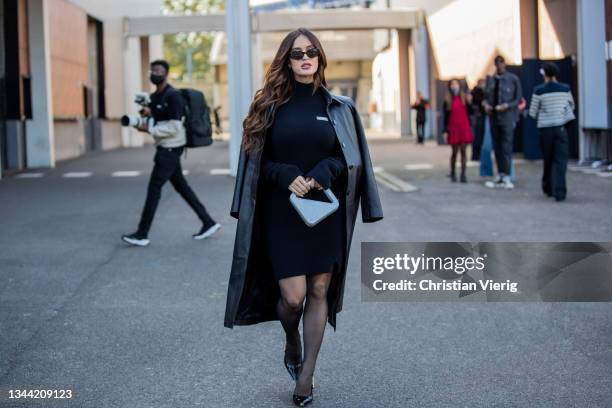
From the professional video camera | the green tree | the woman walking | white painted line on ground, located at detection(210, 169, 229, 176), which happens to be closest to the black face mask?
the professional video camera

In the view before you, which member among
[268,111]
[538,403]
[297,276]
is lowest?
[538,403]

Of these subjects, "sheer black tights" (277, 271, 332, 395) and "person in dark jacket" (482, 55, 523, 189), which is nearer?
"sheer black tights" (277, 271, 332, 395)

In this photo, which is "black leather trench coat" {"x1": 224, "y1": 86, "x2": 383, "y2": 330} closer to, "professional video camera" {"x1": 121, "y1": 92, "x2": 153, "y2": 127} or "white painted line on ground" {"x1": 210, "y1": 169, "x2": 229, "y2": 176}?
"professional video camera" {"x1": 121, "y1": 92, "x2": 153, "y2": 127}

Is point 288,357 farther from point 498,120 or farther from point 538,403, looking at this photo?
point 498,120

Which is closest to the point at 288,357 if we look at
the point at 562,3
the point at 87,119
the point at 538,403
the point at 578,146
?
the point at 538,403

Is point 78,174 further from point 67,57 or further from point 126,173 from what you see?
point 67,57

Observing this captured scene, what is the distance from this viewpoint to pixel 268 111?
15.8 feet

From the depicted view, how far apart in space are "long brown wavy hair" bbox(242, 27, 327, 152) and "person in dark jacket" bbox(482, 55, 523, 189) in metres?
11.5

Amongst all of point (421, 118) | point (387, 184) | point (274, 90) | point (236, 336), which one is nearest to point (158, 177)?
point (236, 336)

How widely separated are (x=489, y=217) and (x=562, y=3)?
12.6 meters

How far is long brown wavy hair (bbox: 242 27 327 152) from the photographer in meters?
4.78

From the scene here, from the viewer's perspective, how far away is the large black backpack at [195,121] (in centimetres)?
1073

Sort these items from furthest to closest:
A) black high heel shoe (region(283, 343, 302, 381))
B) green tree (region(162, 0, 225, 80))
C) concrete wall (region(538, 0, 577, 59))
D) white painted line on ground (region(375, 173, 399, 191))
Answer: green tree (region(162, 0, 225, 80)) < concrete wall (region(538, 0, 577, 59)) < white painted line on ground (region(375, 173, 399, 191)) < black high heel shoe (region(283, 343, 302, 381))

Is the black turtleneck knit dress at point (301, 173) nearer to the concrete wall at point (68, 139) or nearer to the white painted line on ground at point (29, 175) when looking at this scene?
the white painted line on ground at point (29, 175)
